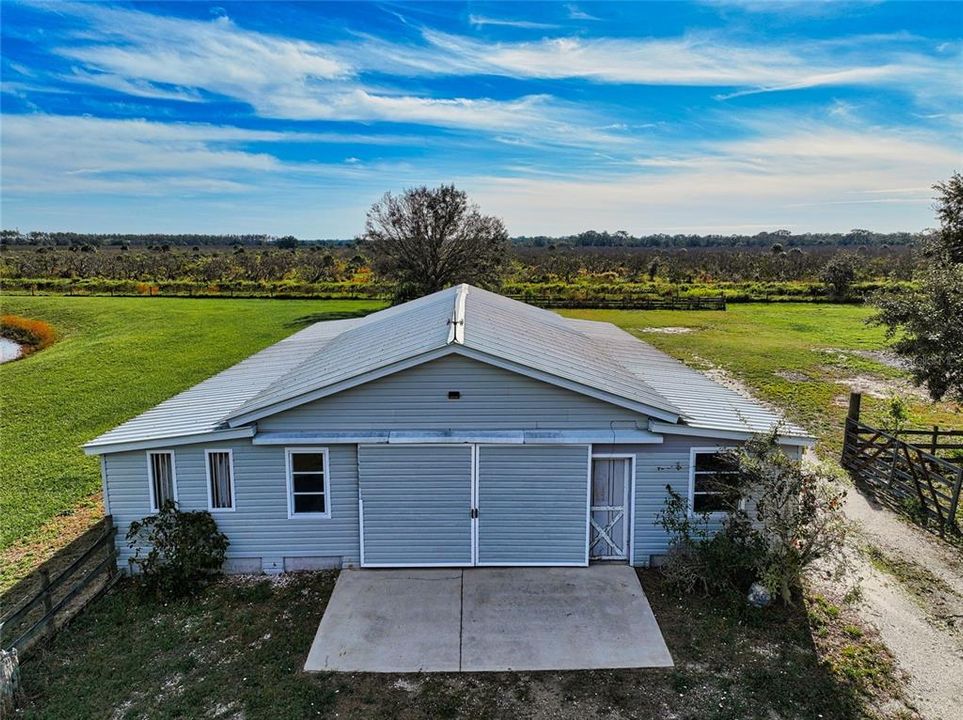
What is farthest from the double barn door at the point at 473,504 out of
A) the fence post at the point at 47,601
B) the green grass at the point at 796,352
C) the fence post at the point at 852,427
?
the green grass at the point at 796,352

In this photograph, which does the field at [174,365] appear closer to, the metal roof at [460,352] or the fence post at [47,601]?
the fence post at [47,601]

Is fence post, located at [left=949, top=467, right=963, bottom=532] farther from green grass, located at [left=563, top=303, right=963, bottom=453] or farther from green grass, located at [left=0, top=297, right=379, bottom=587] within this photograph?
green grass, located at [left=0, top=297, right=379, bottom=587]

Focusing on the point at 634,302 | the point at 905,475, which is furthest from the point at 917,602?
the point at 634,302

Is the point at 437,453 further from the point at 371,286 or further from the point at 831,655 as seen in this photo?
the point at 371,286

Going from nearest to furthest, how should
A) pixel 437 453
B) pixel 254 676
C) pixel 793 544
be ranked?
1. pixel 254 676
2. pixel 793 544
3. pixel 437 453

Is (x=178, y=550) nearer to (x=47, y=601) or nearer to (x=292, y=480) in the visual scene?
(x=47, y=601)

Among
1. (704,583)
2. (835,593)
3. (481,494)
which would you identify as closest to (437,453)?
(481,494)
